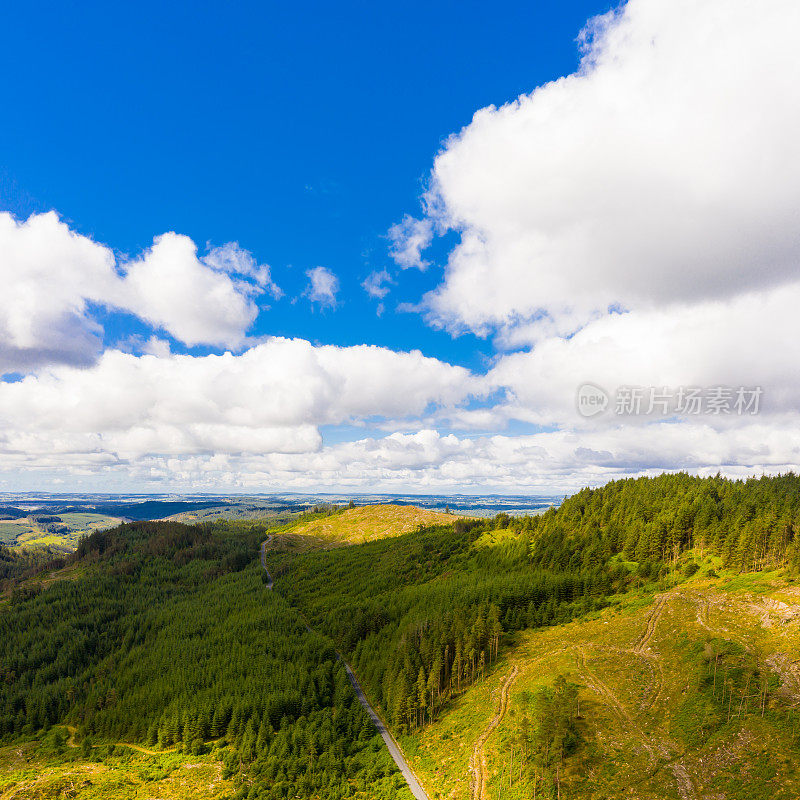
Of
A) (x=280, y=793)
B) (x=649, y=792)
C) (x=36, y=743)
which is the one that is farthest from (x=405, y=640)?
(x=36, y=743)

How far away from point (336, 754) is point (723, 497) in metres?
176

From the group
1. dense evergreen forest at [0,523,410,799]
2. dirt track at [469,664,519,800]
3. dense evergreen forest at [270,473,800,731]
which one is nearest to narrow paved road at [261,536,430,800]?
dense evergreen forest at [0,523,410,799]

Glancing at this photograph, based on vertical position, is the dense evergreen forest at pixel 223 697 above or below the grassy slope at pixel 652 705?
below

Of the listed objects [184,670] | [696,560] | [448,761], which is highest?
[696,560]

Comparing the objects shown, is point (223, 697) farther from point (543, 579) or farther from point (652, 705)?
point (652, 705)

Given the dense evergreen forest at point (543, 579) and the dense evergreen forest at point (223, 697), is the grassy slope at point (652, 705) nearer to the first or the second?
the dense evergreen forest at point (543, 579)

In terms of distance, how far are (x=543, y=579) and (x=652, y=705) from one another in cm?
6705

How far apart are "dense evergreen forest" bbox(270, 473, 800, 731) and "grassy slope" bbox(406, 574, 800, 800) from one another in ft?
31.0

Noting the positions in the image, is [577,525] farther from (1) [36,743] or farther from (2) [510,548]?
(1) [36,743]

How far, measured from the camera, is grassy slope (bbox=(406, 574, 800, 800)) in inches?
2512

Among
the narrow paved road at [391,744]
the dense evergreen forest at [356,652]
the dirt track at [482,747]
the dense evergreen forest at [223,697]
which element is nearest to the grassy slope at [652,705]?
the dirt track at [482,747]

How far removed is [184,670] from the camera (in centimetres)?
14300

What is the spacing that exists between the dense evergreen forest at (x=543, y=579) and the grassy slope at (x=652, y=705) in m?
9.46

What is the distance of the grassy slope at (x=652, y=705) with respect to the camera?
6381cm
